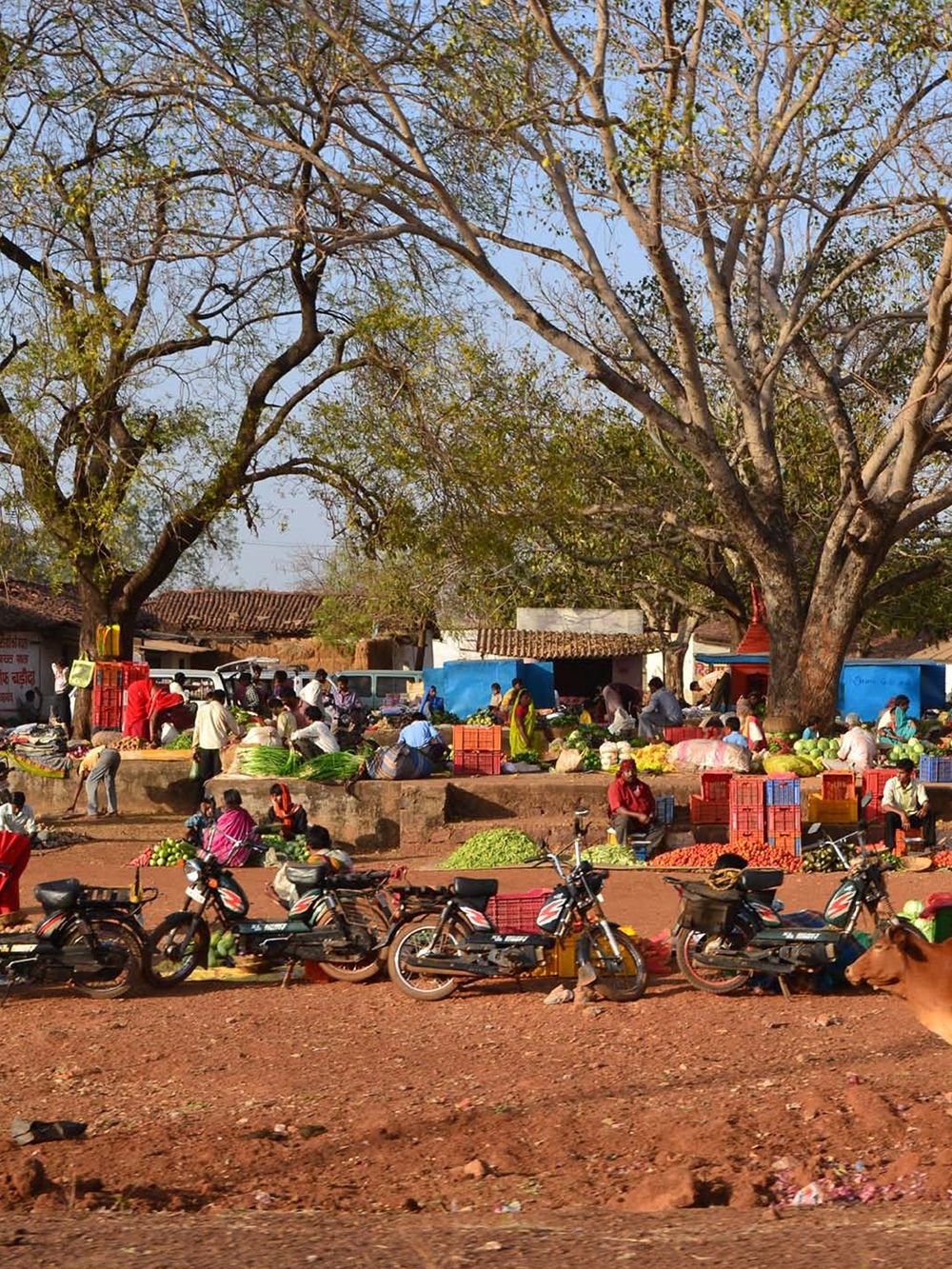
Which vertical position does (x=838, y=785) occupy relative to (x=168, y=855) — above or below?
above

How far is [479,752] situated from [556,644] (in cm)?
2178

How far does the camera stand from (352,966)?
10.4m

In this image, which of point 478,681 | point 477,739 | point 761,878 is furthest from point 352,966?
point 478,681

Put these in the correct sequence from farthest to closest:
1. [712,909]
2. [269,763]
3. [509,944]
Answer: [269,763], [509,944], [712,909]

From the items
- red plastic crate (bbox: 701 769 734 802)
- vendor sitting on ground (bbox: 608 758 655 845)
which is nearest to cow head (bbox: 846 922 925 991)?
vendor sitting on ground (bbox: 608 758 655 845)

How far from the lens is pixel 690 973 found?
983cm

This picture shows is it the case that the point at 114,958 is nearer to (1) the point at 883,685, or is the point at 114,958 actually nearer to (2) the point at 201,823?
(2) the point at 201,823

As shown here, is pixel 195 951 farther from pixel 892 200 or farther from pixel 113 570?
pixel 113 570

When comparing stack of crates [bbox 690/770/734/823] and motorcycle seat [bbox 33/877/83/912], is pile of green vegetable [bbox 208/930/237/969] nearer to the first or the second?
motorcycle seat [bbox 33/877/83/912]

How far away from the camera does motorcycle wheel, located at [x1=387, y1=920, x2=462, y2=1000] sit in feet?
32.6

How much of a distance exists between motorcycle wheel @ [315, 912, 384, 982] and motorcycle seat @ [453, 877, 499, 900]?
2.62ft

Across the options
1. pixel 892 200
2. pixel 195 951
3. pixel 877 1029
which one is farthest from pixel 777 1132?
pixel 892 200

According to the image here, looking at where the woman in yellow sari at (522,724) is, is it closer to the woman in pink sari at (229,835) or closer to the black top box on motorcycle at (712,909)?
the woman in pink sari at (229,835)

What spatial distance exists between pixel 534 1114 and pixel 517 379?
16.6 m
